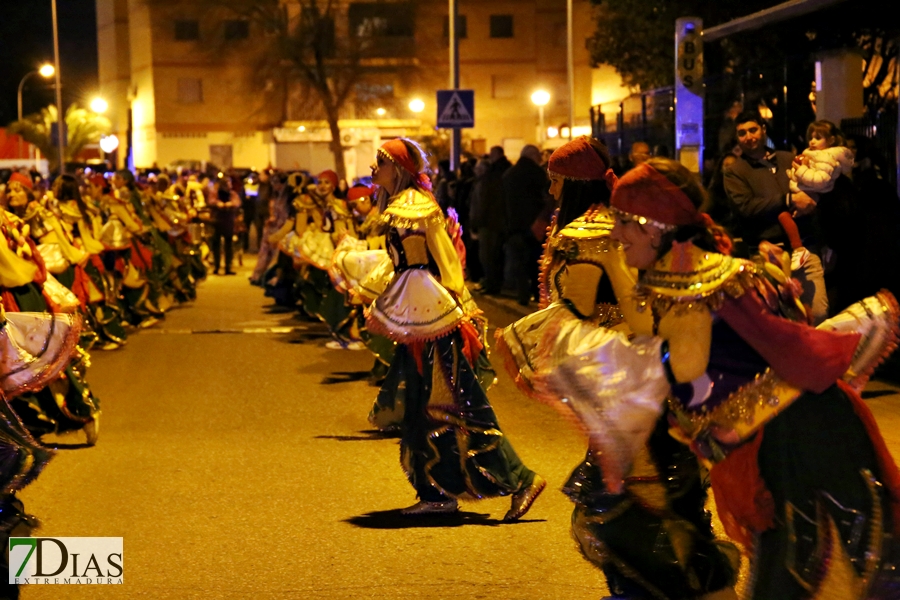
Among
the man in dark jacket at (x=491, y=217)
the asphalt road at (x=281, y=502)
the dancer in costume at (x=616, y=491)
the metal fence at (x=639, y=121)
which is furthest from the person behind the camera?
the metal fence at (x=639, y=121)

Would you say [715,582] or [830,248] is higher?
[830,248]

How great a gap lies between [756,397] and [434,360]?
11.0 ft

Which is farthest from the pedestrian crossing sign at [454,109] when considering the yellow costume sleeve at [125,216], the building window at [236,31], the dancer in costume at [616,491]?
the building window at [236,31]

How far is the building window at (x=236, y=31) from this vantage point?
6191 centimetres

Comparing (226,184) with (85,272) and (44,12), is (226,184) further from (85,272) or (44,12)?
(44,12)

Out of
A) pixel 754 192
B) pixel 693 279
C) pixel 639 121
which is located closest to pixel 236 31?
pixel 639 121

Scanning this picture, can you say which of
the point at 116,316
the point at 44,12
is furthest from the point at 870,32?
the point at 44,12

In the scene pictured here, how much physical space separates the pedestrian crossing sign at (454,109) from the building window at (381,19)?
123ft

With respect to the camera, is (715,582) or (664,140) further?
(664,140)

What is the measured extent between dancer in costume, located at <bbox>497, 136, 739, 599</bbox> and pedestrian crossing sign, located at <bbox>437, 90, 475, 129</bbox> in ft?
57.4

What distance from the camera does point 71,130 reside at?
70.0 m

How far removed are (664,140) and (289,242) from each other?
257 inches

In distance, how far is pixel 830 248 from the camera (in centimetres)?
1013

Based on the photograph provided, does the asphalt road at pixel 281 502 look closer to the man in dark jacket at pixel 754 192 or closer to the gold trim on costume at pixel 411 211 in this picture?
the gold trim on costume at pixel 411 211
